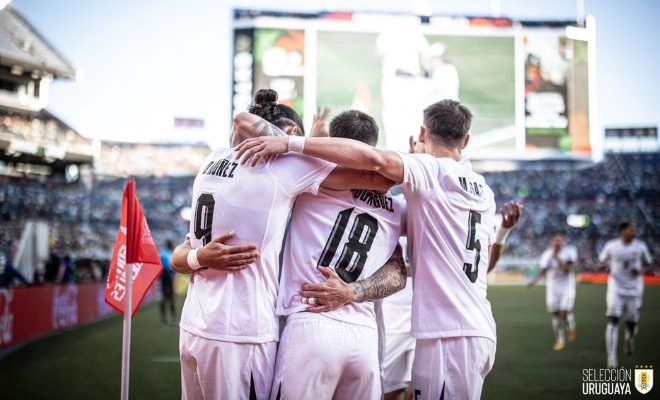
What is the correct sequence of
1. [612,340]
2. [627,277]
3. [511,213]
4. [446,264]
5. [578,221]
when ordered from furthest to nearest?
1. [578,221]
2. [627,277]
3. [612,340]
4. [511,213]
5. [446,264]

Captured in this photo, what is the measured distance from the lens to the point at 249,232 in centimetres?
321

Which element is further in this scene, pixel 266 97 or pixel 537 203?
pixel 537 203

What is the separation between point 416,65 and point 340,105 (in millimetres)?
2607

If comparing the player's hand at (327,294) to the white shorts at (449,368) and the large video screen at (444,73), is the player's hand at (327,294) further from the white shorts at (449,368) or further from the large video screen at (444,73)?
the large video screen at (444,73)

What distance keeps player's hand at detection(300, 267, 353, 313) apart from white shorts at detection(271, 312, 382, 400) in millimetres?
57

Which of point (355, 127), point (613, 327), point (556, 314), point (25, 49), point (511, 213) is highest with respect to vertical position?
point (25, 49)

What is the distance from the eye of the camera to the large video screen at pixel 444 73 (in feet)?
59.9

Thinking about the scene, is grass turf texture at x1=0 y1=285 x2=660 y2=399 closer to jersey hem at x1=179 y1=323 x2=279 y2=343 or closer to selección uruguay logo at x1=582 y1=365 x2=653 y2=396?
selección uruguay logo at x1=582 y1=365 x2=653 y2=396

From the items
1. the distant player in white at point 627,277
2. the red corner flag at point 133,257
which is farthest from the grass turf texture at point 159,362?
the red corner flag at point 133,257

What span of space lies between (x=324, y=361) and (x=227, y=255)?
71 centimetres

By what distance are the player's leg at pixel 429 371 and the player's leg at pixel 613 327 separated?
304 inches

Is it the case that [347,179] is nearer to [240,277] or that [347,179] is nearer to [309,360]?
[240,277]

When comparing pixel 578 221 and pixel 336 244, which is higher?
pixel 578 221

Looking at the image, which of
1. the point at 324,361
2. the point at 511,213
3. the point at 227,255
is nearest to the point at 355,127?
the point at 227,255
